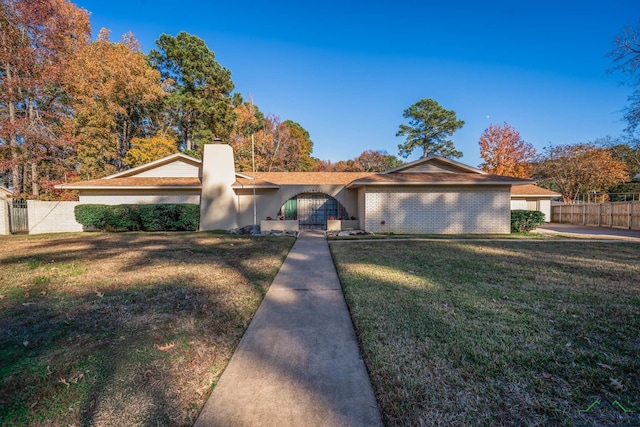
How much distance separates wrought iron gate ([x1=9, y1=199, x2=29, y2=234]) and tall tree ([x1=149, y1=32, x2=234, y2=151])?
1311cm

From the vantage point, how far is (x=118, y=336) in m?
3.21

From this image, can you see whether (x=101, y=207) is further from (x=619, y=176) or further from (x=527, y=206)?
(x=619, y=176)

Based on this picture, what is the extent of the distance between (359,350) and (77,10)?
1156 inches

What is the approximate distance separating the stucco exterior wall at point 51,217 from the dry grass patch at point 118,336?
11053 mm

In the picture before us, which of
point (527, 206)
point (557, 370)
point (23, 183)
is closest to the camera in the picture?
point (557, 370)

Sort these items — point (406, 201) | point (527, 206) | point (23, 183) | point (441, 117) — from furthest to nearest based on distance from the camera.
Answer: point (441, 117) < point (527, 206) < point (23, 183) < point (406, 201)

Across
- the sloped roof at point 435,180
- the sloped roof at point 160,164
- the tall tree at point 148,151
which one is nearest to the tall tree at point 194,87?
the tall tree at point 148,151

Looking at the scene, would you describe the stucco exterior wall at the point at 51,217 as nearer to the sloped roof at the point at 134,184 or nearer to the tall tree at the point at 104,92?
the sloped roof at the point at 134,184

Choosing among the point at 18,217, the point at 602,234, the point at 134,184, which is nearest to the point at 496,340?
the point at 602,234

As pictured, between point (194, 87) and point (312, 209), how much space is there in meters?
18.0

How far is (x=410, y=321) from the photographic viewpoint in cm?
357

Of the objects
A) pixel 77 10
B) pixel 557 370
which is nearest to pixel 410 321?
pixel 557 370

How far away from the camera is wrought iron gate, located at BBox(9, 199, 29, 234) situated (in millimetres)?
15125

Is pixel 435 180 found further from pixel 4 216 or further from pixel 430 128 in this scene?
pixel 430 128
